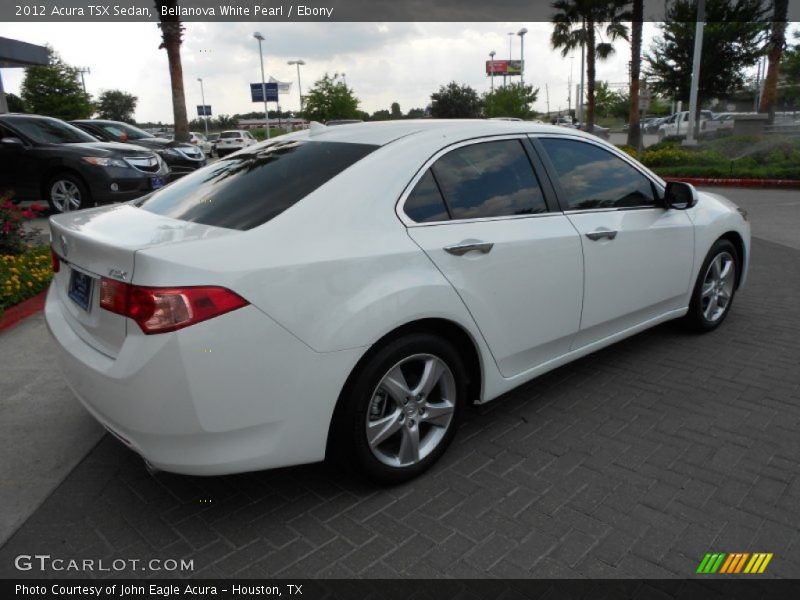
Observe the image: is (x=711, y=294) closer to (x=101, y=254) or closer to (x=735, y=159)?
(x=101, y=254)

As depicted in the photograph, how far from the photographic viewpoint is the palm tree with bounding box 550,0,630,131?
30984 mm

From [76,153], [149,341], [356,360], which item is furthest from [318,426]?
[76,153]

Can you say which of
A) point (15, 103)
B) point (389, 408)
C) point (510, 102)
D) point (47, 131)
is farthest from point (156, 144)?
point (15, 103)

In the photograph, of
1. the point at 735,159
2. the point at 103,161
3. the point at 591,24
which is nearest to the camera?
the point at 103,161

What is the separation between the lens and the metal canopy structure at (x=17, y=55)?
19656mm

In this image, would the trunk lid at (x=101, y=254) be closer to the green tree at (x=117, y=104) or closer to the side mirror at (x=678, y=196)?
the side mirror at (x=678, y=196)

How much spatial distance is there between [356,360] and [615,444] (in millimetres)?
1583

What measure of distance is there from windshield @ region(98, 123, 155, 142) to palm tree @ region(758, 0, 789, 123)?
20698 mm

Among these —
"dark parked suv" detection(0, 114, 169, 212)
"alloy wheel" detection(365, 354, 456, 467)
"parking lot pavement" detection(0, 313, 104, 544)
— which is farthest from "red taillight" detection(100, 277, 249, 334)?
"dark parked suv" detection(0, 114, 169, 212)

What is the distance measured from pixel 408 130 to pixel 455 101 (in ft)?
117

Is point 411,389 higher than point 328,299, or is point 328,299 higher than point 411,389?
point 328,299

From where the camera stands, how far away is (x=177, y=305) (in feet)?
7.44

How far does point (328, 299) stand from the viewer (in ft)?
8.20
